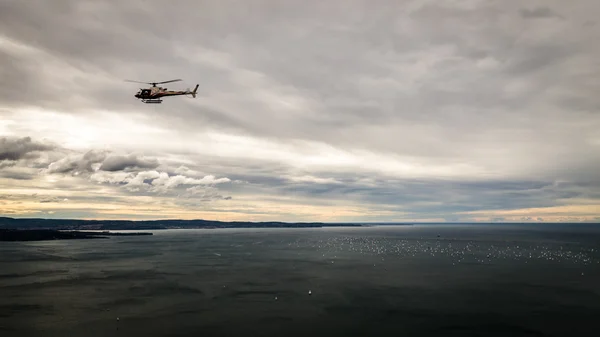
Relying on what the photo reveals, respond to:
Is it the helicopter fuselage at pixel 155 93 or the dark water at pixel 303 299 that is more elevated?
the helicopter fuselage at pixel 155 93

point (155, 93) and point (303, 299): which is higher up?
point (155, 93)

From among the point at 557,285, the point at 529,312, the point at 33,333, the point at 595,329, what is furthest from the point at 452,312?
the point at 33,333

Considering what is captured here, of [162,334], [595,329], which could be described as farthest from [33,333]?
[595,329]

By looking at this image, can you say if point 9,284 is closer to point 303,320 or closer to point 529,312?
point 303,320

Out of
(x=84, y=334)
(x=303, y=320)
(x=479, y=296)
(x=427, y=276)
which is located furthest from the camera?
(x=427, y=276)

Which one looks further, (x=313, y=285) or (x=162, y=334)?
(x=313, y=285)

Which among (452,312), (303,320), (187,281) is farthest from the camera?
(187,281)

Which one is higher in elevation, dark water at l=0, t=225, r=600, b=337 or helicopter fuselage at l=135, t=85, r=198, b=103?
helicopter fuselage at l=135, t=85, r=198, b=103

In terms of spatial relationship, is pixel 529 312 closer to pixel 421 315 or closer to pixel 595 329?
pixel 595 329

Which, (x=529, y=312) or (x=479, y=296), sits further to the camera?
(x=479, y=296)

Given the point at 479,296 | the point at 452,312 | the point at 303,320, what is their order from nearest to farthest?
the point at 303,320 < the point at 452,312 < the point at 479,296
